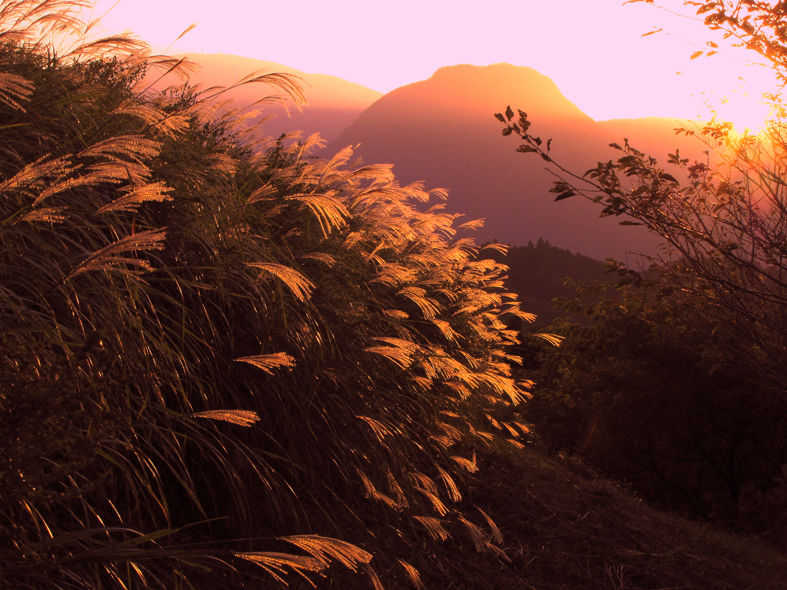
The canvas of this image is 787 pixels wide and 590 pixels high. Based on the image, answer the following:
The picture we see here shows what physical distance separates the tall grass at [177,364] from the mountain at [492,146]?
91.5 m

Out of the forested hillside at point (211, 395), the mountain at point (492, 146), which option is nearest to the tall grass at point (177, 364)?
the forested hillside at point (211, 395)

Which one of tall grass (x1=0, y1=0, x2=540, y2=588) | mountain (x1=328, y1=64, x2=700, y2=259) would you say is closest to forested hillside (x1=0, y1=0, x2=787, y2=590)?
tall grass (x1=0, y1=0, x2=540, y2=588)

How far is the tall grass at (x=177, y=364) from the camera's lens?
153 centimetres

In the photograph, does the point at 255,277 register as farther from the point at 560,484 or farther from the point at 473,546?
the point at 560,484

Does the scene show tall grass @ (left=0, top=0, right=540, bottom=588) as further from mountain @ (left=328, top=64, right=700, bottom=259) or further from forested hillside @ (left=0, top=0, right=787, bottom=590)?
mountain @ (left=328, top=64, right=700, bottom=259)

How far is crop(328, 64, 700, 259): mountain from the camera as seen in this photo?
9688 cm

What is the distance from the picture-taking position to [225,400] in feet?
8.75

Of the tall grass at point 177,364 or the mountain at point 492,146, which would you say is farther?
the mountain at point 492,146

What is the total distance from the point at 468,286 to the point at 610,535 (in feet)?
8.39

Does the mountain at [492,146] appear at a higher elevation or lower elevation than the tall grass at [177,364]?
higher

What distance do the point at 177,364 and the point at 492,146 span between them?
114545 millimetres

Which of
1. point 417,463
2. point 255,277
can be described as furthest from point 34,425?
point 417,463

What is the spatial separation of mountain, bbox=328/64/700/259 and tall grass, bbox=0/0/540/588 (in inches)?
3604

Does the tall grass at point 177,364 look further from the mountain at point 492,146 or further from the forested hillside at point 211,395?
the mountain at point 492,146
